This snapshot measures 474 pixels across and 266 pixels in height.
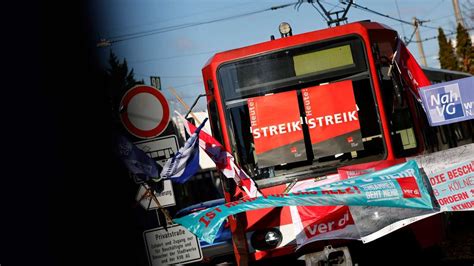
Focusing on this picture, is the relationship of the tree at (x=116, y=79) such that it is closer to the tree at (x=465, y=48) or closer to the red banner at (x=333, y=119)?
the red banner at (x=333, y=119)

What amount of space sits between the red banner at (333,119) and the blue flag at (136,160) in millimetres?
1691

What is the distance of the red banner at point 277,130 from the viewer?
7.99m

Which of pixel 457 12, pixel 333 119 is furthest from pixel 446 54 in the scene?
pixel 333 119

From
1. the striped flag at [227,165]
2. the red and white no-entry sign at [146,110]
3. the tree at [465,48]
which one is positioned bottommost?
the striped flag at [227,165]

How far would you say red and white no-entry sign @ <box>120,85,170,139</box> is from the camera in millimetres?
7297

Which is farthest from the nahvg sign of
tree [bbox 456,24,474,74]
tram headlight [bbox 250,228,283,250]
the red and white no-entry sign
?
tree [bbox 456,24,474,74]

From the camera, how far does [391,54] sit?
8539mm

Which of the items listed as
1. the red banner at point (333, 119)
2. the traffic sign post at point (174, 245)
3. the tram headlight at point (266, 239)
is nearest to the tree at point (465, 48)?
the red banner at point (333, 119)

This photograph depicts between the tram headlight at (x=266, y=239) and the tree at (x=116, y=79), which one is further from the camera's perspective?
the tram headlight at (x=266, y=239)

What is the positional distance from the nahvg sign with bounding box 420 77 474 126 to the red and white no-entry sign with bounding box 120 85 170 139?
3.21 meters

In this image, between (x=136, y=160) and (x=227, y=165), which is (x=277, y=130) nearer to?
(x=227, y=165)

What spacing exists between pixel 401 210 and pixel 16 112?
378 cm

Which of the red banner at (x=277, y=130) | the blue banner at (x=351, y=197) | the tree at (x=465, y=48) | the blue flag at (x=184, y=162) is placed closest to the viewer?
the blue banner at (x=351, y=197)

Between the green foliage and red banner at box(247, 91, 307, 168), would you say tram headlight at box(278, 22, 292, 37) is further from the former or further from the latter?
the green foliage
